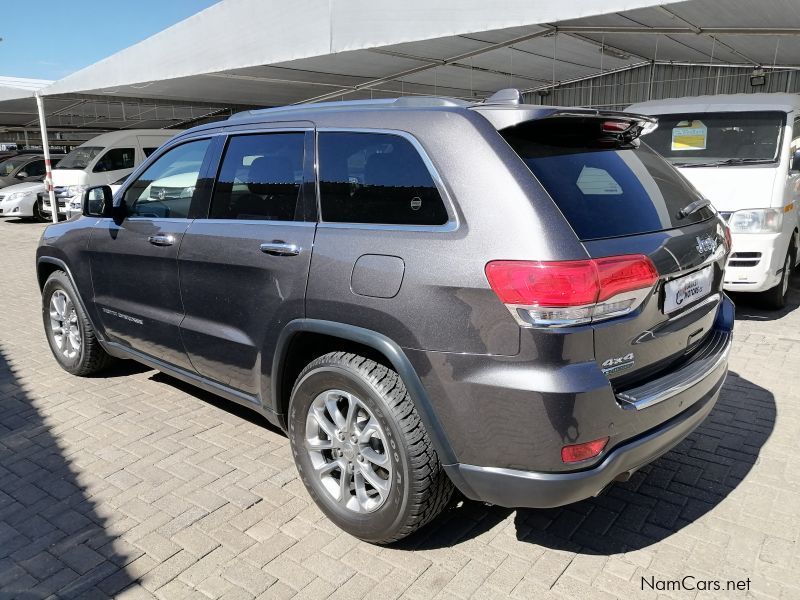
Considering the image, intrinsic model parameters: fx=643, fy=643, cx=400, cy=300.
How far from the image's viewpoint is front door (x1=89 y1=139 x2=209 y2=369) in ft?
11.9

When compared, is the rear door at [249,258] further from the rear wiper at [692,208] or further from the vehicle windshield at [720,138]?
the vehicle windshield at [720,138]

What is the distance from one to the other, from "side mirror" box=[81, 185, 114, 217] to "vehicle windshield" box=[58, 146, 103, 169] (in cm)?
1132

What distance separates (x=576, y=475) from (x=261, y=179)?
2.03 m

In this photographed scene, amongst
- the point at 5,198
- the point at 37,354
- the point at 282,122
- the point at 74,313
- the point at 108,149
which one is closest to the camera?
the point at 282,122

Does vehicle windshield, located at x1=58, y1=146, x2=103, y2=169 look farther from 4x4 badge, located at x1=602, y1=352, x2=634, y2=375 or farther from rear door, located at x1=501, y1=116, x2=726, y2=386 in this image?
4x4 badge, located at x1=602, y1=352, x2=634, y2=375

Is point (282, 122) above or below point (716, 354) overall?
above

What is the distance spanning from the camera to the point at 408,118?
2.60m

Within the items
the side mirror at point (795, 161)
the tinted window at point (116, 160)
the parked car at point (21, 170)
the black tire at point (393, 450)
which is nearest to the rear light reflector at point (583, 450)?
the black tire at point (393, 450)

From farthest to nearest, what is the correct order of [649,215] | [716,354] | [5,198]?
[5,198] < [716,354] < [649,215]

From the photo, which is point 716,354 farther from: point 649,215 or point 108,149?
point 108,149

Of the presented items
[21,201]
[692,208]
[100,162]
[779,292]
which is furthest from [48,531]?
[21,201]

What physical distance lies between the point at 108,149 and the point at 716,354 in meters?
14.4

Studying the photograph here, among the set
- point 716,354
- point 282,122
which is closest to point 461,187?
point 282,122

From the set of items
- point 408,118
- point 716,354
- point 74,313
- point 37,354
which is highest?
point 408,118
